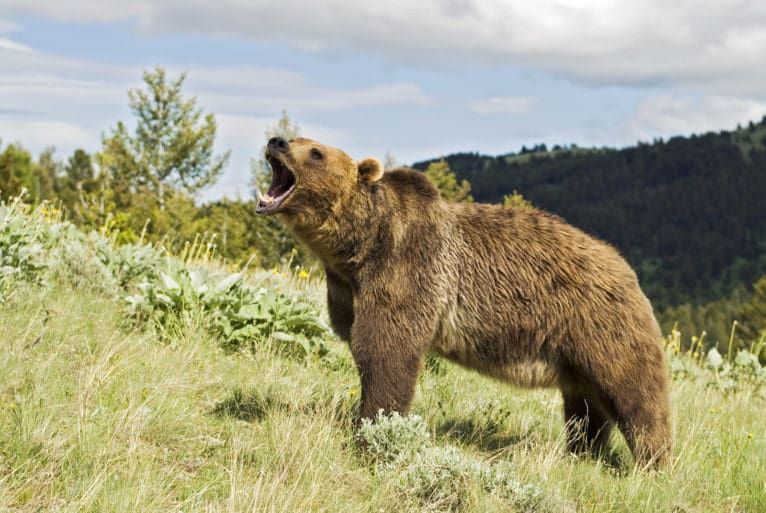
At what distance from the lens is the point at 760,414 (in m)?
8.03

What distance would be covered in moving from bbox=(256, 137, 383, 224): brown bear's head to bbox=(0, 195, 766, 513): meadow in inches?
50.6

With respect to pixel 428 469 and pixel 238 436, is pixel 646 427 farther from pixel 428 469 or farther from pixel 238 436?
pixel 238 436

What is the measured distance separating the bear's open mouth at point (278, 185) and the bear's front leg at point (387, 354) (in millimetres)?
866

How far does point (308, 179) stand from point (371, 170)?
18.4 inches

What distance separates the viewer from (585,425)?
576 cm

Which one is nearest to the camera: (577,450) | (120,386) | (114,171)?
(120,386)

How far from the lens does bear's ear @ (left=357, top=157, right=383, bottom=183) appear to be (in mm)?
5363

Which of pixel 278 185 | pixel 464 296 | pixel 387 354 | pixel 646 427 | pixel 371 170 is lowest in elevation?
pixel 646 427

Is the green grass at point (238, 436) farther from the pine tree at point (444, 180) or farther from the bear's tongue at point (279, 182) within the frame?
the pine tree at point (444, 180)

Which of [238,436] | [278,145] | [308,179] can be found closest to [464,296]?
[308,179]

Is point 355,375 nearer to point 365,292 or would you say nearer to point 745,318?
point 365,292

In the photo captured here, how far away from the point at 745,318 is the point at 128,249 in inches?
4301

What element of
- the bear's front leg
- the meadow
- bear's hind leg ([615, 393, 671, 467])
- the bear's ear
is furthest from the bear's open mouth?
bear's hind leg ([615, 393, 671, 467])

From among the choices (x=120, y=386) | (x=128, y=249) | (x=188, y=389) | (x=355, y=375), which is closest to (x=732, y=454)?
(x=355, y=375)
